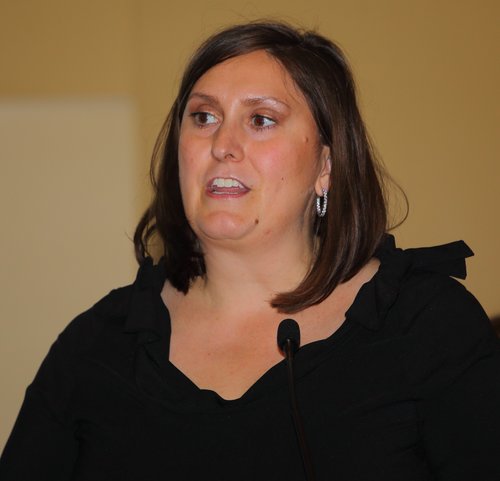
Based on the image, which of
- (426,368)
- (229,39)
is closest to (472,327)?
(426,368)

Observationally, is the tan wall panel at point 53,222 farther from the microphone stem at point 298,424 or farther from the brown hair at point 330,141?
the microphone stem at point 298,424

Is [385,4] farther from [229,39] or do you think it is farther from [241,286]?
[241,286]

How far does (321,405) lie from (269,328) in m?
0.21

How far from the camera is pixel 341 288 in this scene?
181 centimetres

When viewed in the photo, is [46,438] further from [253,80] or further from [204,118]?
[253,80]

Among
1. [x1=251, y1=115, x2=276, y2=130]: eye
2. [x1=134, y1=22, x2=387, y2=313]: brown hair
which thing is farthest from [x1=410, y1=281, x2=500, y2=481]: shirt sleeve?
[x1=251, y1=115, x2=276, y2=130]: eye

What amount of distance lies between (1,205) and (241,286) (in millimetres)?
1241

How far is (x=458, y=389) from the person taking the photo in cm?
158

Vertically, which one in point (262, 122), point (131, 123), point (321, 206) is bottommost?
point (321, 206)

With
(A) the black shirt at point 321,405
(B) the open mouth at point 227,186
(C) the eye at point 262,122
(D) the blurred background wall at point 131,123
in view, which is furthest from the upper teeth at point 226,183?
(D) the blurred background wall at point 131,123

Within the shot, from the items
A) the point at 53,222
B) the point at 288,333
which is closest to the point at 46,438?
the point at 288,333

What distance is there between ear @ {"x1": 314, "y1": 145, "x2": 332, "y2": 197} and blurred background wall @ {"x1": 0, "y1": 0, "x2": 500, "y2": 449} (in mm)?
891

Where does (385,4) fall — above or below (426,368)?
above

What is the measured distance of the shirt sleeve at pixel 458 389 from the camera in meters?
1.54
